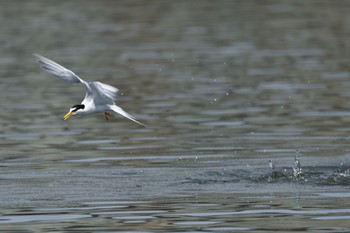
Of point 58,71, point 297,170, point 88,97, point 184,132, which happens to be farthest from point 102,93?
point 184,132

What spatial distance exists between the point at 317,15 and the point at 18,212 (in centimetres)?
3197

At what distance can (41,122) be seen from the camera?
2281 cm

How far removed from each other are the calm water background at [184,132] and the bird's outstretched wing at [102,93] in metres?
1.10

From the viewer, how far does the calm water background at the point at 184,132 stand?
14250 millimetres

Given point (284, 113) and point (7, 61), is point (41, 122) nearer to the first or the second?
point (284, 113)

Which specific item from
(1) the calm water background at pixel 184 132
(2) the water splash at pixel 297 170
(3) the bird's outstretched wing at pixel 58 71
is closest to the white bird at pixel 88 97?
(3) the bird's outstretched wing at pixel 58 71

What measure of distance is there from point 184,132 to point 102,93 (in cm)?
496

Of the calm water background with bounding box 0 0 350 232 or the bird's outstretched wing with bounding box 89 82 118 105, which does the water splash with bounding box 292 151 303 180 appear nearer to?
the calm water background with bounding box 0 0 350 232

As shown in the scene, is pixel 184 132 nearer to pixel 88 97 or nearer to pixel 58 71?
pixel 88 97

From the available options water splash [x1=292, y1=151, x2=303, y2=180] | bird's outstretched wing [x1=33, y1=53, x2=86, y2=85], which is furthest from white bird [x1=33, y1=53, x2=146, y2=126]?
water splash [x1=292, y1=151, x2=303, y2=180]

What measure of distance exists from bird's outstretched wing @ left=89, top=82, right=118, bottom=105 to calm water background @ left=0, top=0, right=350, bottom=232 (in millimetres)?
1103

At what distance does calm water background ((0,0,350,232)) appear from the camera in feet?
46.8

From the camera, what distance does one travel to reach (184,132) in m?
21.2

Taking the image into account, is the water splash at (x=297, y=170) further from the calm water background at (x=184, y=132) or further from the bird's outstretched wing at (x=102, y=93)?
the bird's outstretched wing at (x=102, y=93)
